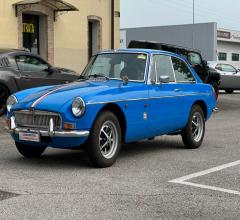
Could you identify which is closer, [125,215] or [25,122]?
[125,215]

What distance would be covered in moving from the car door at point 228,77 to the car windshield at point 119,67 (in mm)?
19147

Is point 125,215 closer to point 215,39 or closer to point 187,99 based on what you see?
point 187,99

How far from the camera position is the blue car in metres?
7.23

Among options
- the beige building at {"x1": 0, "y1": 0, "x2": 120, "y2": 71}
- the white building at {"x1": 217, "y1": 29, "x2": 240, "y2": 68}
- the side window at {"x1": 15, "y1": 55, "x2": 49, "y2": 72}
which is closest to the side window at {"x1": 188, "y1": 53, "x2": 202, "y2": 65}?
the beige building at {"x1": 0, "y1": 0, "x2": 120, "y2": 71}

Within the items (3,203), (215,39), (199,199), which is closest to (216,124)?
(199,199)

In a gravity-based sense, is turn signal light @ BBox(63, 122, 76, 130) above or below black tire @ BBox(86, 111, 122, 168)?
above

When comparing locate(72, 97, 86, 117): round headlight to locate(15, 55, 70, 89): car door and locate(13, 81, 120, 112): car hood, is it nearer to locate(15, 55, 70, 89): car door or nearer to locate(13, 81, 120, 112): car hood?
locate(13, 81, 120, 112): car hood

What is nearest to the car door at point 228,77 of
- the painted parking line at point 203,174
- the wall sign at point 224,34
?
the painted parking line at point 203,174

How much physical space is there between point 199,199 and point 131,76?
3.04 meters

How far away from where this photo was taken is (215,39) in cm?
6172

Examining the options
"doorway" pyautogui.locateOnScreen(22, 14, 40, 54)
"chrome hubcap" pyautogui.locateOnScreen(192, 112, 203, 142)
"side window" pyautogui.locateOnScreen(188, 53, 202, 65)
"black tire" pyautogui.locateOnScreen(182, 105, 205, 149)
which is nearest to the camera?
"black tire" pyautogui.locateOnScreen(182, 105, 205, 149)

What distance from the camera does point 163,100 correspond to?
28.2 feet

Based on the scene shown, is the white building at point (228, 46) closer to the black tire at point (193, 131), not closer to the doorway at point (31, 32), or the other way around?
the doorway at point (31, 32)

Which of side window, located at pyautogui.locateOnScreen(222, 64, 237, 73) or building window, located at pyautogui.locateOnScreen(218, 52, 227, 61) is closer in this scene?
side window, located at pyautogui.locateOnScreen(222, 64, 237, 73)
